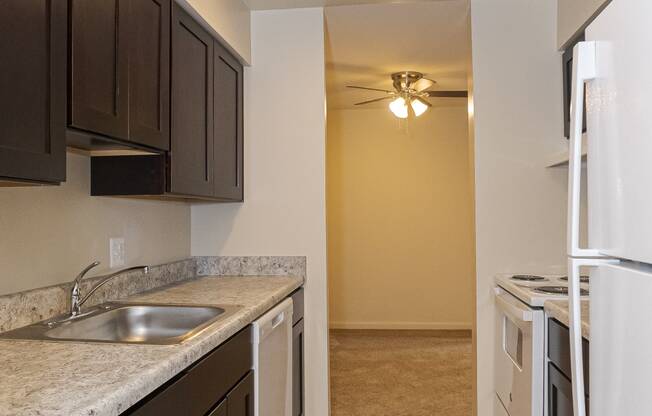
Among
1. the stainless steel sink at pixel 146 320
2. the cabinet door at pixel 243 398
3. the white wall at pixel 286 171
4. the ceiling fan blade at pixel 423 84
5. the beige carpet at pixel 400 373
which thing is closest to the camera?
the cabinet door at pixel 243 398

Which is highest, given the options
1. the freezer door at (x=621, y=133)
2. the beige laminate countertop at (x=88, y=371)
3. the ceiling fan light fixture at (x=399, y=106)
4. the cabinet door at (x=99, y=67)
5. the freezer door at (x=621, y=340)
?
the ceiling fan light fixture at (x=399, y=106)

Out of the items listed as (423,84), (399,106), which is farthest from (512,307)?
(423,84)

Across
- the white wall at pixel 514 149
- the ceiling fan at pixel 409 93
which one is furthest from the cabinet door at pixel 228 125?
the ceiling fan at pixel 409 93

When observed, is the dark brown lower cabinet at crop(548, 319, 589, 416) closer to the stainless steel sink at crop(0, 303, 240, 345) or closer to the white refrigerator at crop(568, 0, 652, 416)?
the white refrigerator at crop(568, 0, 652, 416)

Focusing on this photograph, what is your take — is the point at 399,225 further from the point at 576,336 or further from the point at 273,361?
the point at 576,336

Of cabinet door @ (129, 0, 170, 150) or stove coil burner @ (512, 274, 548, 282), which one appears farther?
stove coil burner @ (512, 274, 548, 282)

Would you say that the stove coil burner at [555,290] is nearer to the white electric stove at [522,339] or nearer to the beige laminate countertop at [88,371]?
the white electric stove at [522,339]

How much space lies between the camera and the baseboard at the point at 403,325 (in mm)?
5617

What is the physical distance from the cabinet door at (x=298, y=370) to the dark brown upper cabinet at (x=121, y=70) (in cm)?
125

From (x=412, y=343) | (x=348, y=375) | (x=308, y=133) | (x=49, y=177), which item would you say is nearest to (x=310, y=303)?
(x=308, y=133)

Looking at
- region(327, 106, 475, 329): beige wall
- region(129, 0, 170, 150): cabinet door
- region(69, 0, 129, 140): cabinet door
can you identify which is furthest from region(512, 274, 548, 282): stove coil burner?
region(327, 106, 475, 329): beige wall

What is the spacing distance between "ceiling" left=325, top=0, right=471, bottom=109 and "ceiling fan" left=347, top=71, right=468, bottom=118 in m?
0.08

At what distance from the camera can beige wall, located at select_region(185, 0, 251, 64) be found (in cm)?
230

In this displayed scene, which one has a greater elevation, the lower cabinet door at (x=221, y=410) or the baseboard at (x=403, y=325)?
the lower cabinet door at (x=221, y=410)
